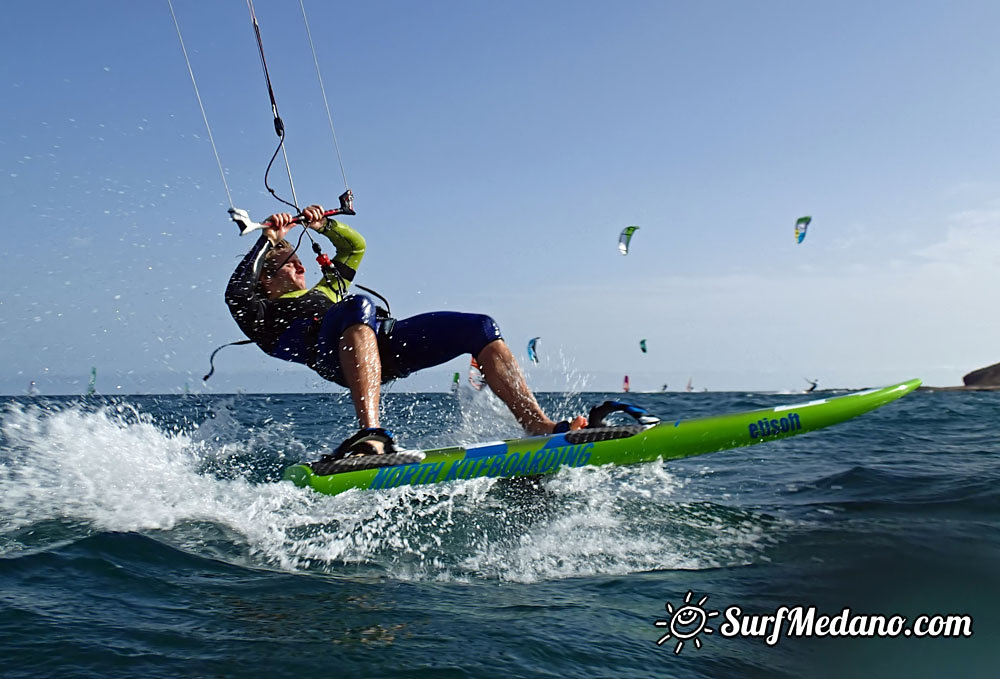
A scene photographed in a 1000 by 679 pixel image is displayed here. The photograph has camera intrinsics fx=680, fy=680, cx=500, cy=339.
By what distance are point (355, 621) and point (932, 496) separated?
360cm

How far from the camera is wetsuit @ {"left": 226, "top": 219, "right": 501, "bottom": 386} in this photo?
3855 millimetres

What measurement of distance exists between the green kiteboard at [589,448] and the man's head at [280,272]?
120 centimetres

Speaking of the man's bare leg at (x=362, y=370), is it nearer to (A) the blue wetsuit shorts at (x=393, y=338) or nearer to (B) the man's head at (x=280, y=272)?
(A) the blue wetsuit shorts at (x=393, y=338)

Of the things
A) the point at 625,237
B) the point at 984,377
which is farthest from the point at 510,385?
the point at 984,377

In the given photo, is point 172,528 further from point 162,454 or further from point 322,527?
point 162,454

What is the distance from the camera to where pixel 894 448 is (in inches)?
258

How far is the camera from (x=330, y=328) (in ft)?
12.6

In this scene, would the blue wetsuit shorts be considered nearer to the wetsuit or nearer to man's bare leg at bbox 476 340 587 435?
the wetsuit

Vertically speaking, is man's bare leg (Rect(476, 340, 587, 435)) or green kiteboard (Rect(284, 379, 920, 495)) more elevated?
man's bare leg (Rect(476, 340, 587, 435))

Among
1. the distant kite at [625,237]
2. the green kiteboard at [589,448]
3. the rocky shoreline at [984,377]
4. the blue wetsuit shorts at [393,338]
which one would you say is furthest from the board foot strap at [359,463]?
the rocky shoreline at [984,377]

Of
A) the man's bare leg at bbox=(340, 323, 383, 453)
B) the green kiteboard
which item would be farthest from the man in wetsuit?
the green kiteboard

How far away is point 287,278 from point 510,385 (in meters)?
1.58

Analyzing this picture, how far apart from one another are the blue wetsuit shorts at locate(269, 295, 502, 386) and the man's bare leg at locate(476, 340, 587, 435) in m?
0.11

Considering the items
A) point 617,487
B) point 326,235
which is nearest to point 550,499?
point 617,487
